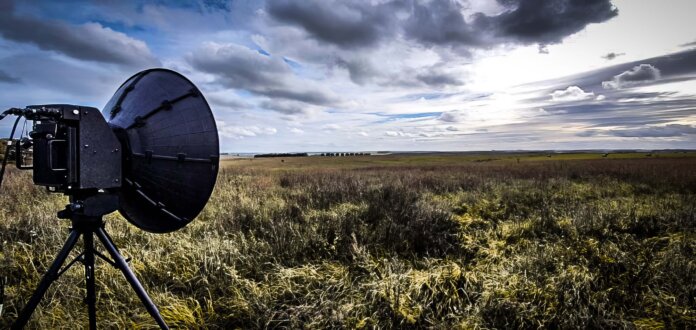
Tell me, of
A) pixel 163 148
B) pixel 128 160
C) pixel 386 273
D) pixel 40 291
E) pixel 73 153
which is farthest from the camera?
Answer: pixel 386 273

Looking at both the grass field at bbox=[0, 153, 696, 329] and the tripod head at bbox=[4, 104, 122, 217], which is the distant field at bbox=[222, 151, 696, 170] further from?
the tripod head at bbox=[4, 104, 122, 217]

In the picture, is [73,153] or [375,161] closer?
[73,153]

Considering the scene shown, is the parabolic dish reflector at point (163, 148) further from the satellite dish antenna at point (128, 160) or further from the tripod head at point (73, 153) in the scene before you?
the tripod head at point (73, 153)

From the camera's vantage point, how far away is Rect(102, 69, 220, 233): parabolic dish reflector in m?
2.68

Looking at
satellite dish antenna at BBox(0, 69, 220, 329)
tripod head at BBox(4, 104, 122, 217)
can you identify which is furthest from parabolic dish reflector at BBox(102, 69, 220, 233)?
tripod head at BBox(4, 104, 122, 217)

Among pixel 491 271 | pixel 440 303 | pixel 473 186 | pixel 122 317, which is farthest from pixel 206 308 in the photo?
pixel 473 186

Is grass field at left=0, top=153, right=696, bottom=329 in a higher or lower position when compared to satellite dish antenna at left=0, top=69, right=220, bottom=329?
lower

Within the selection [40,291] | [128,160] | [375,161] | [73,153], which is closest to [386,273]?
[128,160]

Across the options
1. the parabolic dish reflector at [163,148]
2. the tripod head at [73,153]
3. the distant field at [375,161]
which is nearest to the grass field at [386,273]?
the parabolic dish reflector at [163,148]

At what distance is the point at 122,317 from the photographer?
3670mm

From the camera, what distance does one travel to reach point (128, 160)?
2.60m

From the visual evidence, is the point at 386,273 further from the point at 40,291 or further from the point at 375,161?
the point at 375,161

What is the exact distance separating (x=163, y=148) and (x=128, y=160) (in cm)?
26

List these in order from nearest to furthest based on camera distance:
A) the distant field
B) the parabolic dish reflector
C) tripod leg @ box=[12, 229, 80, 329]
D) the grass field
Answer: tripod leg @ box=[12, 229, 80, 329]
the parabolic dish reflector
the grass field
the distant field
